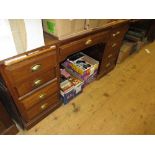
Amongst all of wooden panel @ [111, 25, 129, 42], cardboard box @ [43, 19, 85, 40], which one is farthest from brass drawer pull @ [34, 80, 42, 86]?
wooden panel @ [111, 25, 129, 42]

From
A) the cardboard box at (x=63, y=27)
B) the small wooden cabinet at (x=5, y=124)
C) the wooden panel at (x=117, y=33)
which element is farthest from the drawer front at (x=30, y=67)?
the wooden panel at (x=117, y=33)

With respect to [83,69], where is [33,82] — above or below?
above

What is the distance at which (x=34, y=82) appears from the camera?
3.17ft

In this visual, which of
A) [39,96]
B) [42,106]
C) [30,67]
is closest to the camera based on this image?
[30,67]

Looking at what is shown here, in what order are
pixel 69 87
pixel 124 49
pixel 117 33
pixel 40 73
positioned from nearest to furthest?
pixel 40 73, pixel 69 87, pixel 117 33, pixel 124 49

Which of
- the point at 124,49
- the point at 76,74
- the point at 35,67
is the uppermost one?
the point at 35,67

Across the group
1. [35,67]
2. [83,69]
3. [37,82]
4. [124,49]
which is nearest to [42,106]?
[37,82]

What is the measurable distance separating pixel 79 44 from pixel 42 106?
2.04 ft

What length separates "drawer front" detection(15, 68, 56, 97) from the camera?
0.91m

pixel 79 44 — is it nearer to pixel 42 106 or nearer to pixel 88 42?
pixel 88 42

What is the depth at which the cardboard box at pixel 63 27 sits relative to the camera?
2.81ft

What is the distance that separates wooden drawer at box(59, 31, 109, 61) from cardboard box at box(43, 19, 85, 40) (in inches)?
Answer: 3.2

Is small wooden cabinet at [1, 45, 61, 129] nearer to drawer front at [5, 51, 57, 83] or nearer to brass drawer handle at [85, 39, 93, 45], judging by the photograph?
drawer front at [5, 51, 57, 83]

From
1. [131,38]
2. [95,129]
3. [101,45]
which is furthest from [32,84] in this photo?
[131,38]
